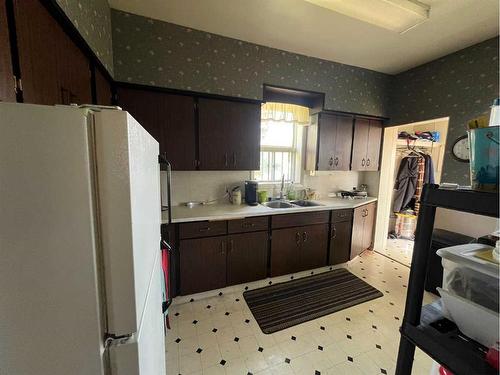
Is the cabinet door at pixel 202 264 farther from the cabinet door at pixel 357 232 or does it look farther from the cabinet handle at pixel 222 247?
the cabinet door at pixel 357 232

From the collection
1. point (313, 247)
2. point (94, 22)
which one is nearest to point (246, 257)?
point (313, 247)

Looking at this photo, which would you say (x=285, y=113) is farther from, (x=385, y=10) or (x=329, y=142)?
(x=385, y=10)

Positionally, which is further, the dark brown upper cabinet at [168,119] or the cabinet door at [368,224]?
the cabinet door at [368,224]

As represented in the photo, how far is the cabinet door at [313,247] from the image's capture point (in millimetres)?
2709

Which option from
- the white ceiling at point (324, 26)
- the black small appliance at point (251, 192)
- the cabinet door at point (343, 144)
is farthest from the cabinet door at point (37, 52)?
the cabinet door at point (343, 144)

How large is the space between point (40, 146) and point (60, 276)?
275 millimetres

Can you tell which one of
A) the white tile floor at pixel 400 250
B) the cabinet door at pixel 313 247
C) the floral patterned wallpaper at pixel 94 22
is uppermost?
the floral patterned wallpaper at pixel 94 22

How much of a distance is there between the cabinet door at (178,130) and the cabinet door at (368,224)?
2703 millimetres

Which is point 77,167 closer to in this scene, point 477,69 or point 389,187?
point 477,69

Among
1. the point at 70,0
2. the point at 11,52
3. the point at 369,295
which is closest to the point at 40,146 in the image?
the point at 11,52

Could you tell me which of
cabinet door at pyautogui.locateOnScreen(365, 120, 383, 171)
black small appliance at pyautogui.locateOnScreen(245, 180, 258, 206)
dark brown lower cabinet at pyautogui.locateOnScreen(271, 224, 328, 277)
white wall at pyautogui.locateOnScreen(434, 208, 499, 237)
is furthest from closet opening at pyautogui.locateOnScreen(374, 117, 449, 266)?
black small appliance at pyautogui.locateOnScreen(245, 180, 258, 206)

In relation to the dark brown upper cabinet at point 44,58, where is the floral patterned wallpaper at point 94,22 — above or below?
above

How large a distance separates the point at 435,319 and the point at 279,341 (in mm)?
1464

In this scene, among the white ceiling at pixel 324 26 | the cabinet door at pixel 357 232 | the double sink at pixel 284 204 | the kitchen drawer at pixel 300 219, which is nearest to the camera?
the white ceiling at pixel 324 26
